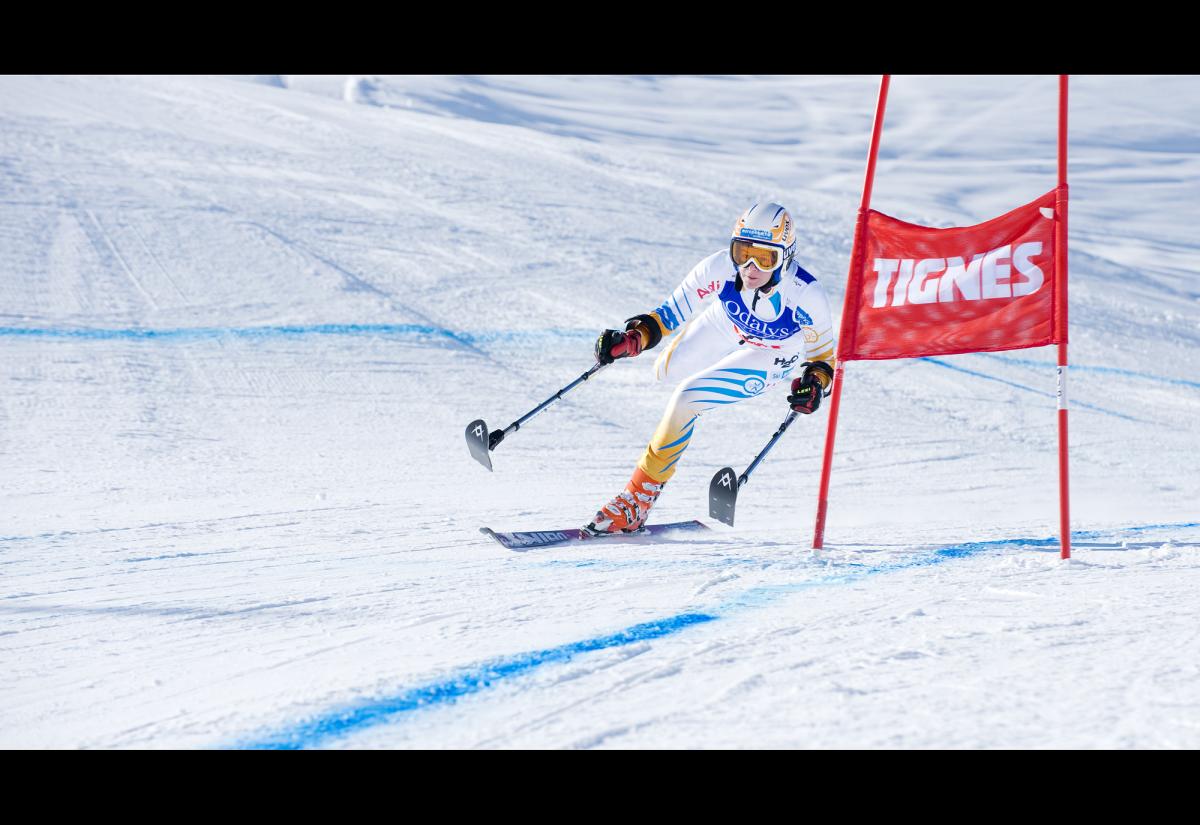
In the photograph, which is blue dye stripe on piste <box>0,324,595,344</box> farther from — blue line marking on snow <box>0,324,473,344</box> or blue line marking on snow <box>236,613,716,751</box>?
blue line marking on snow <box>236,613,716,751</box>

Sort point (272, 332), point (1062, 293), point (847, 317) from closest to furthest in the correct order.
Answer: point (1062, 293) → point (847, 317) → point (272, 332)

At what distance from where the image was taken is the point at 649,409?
28.1ft

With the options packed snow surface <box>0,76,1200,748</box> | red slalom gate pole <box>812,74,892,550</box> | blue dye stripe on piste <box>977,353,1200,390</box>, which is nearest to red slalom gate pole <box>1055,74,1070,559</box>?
packed snow surface <box>0,76,1200,748</box>

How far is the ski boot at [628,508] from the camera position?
5164mm

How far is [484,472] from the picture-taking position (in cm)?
681

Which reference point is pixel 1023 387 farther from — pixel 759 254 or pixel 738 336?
pixel 759 254

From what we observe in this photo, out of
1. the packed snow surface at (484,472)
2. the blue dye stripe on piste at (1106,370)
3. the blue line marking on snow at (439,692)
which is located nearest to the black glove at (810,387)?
the packed snow surface at (484,472)

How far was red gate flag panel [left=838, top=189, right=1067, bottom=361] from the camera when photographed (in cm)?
→ 441

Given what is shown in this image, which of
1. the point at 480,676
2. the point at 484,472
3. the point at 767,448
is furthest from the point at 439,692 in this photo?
the point at 484,472

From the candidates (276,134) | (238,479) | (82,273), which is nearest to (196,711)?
(238,479)

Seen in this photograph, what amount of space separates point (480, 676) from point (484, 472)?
157 inches

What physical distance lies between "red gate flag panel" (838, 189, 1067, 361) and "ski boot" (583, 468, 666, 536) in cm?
110

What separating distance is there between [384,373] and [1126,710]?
6757mm

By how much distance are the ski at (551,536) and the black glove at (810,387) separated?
909mm
